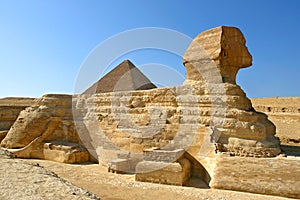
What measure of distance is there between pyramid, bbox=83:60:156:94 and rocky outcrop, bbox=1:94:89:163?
4.76 m

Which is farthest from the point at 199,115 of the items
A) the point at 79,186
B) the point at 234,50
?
the point at 79,186

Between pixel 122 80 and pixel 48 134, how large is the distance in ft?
22.0

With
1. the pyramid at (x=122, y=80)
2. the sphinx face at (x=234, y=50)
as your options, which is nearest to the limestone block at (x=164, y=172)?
the sphinx face at (x=234, y=50)

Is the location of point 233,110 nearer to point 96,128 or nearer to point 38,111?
point 96,128

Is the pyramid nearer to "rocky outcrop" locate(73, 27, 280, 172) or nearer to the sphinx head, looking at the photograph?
"rocky outcrop" locate(73, 27, 280, 172)

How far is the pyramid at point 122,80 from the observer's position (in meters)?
15.4

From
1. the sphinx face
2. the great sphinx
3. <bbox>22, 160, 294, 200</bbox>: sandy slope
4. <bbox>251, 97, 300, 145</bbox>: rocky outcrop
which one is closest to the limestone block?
the great sphinx

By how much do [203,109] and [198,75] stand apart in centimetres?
121

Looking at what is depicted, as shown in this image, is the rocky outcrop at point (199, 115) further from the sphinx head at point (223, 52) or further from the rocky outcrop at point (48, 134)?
the rocky outcrop at point (48, 134)

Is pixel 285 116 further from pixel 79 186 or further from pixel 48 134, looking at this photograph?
pixel 79 186

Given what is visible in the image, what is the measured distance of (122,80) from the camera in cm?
1582

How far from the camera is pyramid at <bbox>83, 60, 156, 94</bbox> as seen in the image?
→ 15398mm

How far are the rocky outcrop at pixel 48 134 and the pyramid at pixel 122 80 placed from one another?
15.6 ft

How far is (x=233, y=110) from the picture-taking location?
6625mm
